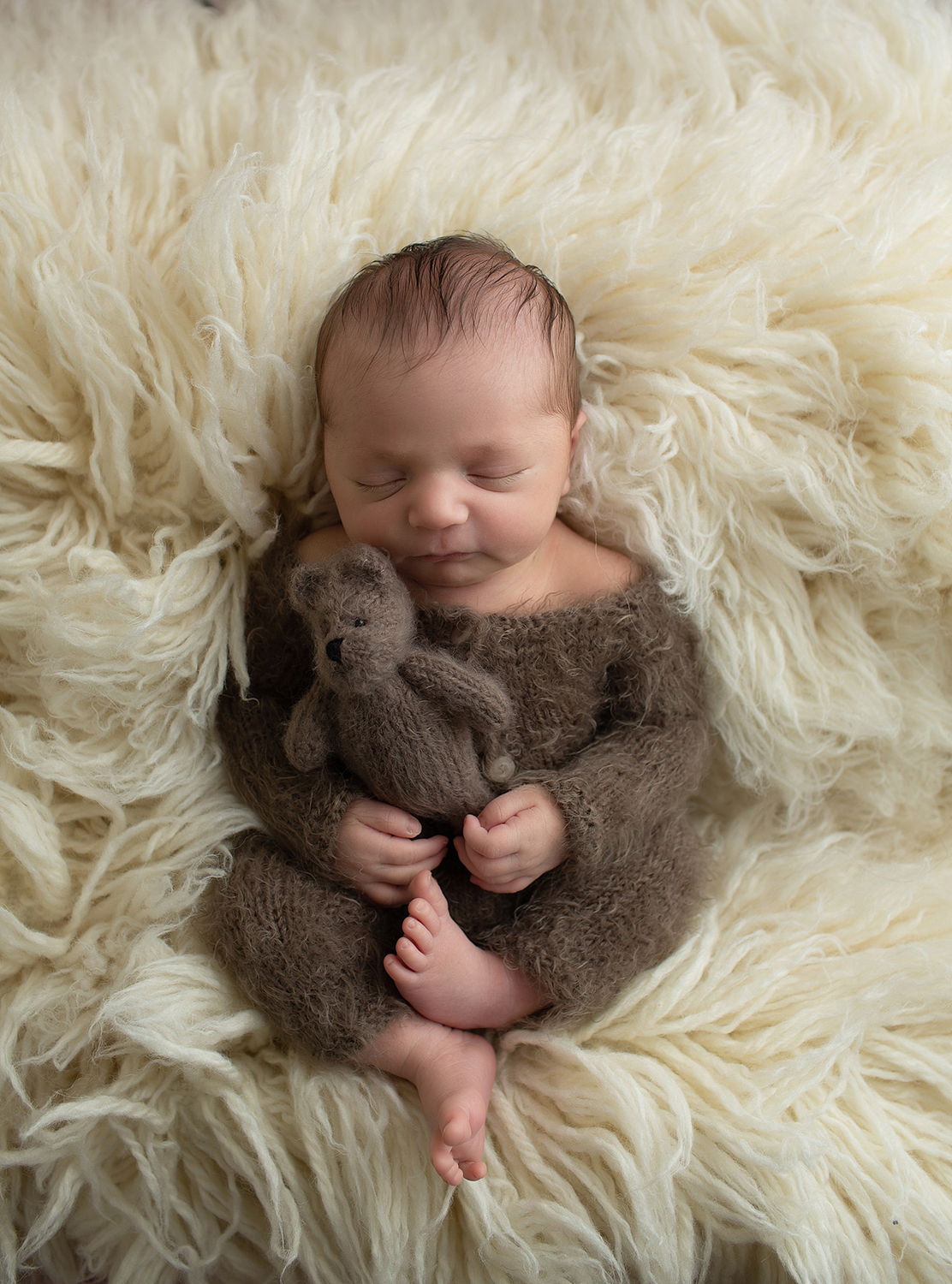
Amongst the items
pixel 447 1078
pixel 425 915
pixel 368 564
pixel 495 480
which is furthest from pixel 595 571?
pixel 447 1078

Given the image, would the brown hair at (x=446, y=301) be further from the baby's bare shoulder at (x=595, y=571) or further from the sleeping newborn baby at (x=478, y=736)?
the baby's bare shoulder at (x=595, y=571)

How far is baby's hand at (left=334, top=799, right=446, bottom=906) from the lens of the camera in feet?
2.97

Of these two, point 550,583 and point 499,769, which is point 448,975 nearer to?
point 499,769

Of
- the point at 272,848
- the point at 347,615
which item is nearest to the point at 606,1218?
the point at 272,848

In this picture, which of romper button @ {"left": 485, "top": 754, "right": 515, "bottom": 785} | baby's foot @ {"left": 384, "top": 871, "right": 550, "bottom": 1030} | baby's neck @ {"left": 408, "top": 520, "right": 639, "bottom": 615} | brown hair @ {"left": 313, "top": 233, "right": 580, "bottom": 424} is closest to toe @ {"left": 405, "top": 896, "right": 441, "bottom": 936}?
baby's foot @ {"left": 384, "top": 871, "right": 550, "bottom": 1030}

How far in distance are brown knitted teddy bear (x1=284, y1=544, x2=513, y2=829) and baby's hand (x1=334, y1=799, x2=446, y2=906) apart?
0.05ft

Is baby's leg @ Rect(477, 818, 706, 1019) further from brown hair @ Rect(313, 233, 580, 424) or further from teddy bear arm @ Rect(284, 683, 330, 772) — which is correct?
brown hair @ Rect(313, 233, 580, 424)

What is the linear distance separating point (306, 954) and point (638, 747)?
35cm

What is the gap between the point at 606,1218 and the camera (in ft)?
2.83

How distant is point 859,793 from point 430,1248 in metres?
0.61

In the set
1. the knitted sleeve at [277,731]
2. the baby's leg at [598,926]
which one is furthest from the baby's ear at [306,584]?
the baby's leg at [598,926]

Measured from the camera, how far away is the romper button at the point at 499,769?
0.92m

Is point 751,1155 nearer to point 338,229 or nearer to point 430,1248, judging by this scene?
point 430,1248

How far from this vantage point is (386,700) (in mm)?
853
